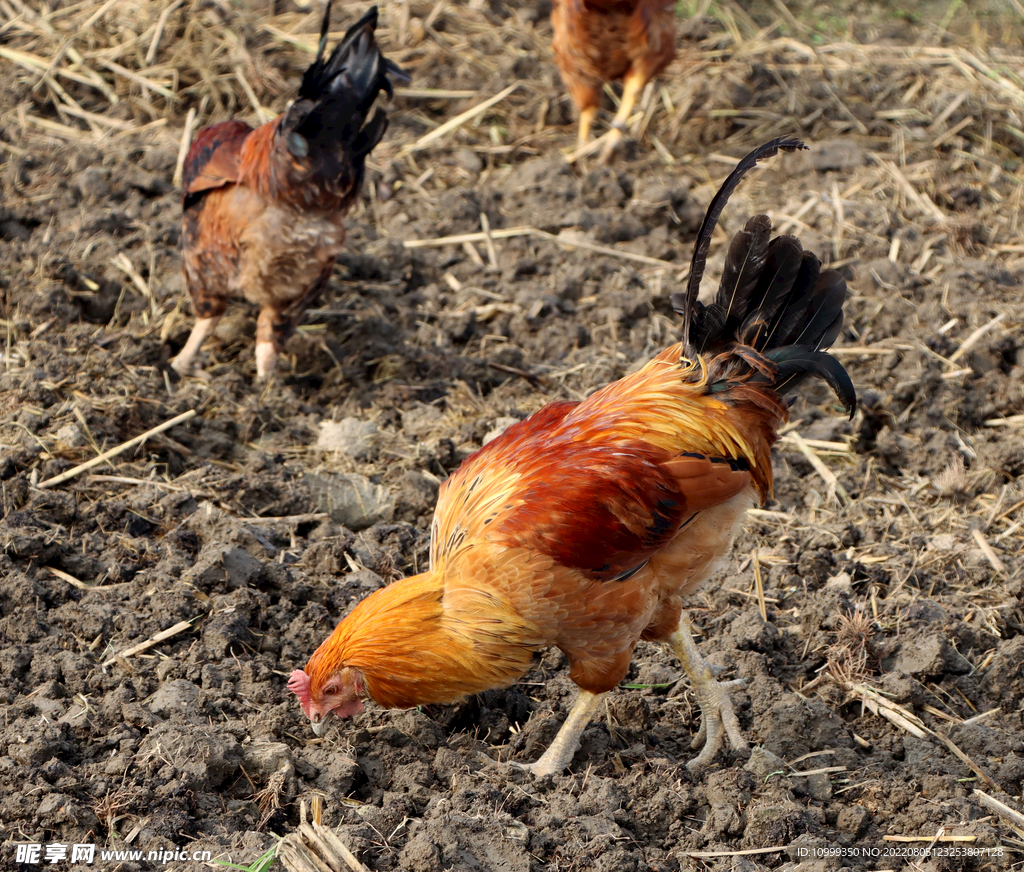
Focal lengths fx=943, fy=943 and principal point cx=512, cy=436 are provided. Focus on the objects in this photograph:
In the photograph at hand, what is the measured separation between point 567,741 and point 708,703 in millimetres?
582

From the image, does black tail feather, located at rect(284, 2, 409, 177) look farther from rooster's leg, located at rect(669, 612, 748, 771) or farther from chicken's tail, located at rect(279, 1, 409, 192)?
rooster's leg, located at rect(669, 612, 748, 771)

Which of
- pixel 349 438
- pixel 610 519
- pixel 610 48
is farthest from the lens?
pixel 610 48

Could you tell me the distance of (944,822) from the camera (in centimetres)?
323

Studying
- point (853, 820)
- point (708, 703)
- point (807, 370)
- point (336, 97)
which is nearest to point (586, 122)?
point (336, 97)

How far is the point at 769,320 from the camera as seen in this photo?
3.62 m

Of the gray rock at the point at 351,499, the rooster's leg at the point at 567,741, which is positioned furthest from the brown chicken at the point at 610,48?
the rooster's leg at the point at 567,741

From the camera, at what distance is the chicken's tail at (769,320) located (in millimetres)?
3486

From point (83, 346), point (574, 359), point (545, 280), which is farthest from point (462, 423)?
point (83, 346)

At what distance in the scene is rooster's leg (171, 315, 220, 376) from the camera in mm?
5461

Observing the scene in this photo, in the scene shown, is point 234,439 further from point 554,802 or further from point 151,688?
point 554,802

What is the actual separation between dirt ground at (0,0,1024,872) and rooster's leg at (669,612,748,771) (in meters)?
0.12

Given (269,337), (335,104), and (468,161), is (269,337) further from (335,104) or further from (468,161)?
(468,161)

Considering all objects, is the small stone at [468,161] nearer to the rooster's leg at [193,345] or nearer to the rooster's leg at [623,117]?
the rooster's leg at [623,117]

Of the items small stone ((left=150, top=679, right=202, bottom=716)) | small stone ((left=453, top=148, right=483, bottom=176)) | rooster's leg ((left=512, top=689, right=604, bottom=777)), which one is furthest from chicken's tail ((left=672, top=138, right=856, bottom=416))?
small stone ((left=453, top=148, right=483, bottom=176))
